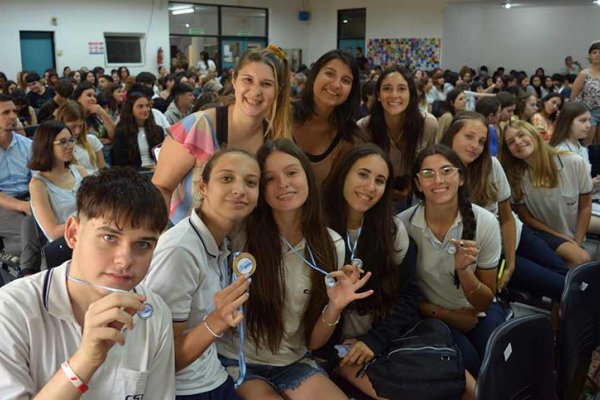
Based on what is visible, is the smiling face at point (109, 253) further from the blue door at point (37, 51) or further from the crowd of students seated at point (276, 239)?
the blue door at point (37, 51)

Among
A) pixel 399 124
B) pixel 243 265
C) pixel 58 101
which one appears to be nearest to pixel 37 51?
pixel 58 101

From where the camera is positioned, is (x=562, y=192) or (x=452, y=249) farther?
(x=562, y=192)

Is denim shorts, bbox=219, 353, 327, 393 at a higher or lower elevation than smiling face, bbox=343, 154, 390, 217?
lower

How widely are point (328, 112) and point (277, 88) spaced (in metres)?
0.56

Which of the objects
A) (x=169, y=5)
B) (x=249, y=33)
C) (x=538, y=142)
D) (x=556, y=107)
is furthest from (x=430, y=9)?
(x=538, y=142)

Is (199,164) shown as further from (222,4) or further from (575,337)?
(222,4)

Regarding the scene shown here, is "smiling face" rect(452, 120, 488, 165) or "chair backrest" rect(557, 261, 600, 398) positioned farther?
"smiling face" rect(452, 120, 488, 165)

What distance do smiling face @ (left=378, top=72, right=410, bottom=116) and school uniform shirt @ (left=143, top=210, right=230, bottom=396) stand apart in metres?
1.67

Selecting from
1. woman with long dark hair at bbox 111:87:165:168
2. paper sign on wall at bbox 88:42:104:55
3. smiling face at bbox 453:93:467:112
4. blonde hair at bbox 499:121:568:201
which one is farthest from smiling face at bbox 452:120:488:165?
paper sign on wall at bbox 88:42:104:55

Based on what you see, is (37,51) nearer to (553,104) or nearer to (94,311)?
(553,104)

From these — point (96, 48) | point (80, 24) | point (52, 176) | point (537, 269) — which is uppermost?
point (80, 24)

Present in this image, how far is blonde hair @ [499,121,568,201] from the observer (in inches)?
150

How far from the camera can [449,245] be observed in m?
2.63

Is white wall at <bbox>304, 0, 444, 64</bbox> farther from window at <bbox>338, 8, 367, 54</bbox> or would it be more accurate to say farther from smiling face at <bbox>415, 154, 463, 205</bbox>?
smiling face at <bbox>415, 154, 463, 205</bbox>
